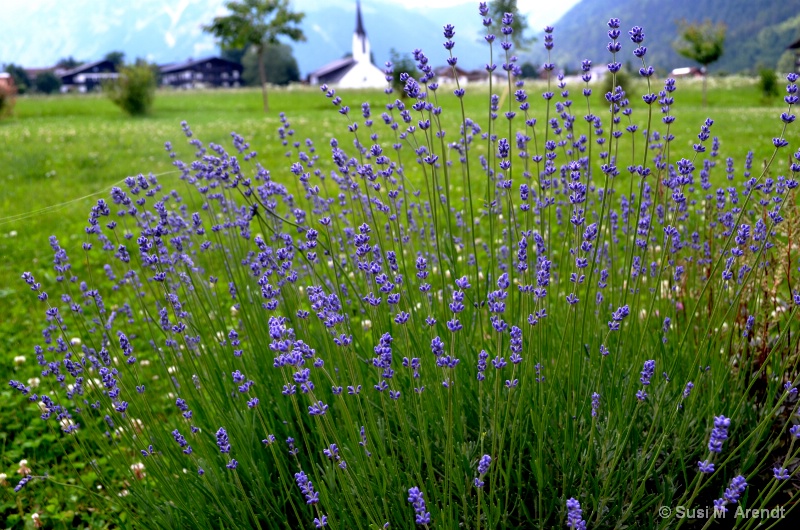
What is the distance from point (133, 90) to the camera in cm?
2411

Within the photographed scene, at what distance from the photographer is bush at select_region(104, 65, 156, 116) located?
78.8 feet

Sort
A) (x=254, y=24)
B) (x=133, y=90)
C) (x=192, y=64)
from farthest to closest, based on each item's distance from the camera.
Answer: (x=192, y=64), (x=254, y=24), (x=133, y=90)

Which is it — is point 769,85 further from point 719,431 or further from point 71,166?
point 719,431

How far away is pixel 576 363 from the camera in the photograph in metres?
2.32

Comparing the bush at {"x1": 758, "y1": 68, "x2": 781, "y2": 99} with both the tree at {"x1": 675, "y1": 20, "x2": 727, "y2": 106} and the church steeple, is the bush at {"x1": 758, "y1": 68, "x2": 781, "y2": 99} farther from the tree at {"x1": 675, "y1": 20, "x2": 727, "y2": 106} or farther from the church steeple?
the church steeple

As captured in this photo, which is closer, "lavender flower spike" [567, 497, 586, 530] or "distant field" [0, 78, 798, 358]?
"lavender flower spike" [567, 497, 586, 530]

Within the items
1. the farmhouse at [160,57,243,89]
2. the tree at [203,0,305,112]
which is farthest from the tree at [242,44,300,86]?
the tree at [203,0,305,112]

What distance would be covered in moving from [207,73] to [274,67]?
23.6 meters

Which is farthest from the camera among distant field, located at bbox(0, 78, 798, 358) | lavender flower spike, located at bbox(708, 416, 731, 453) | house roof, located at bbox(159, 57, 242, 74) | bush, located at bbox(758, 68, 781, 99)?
house roof, located at bbox(159, 57, 242, 74)

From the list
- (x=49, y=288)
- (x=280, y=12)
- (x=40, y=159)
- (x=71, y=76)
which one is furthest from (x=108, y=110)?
(x=71, y=76)

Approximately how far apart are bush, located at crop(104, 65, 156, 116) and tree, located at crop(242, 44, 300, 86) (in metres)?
57.4

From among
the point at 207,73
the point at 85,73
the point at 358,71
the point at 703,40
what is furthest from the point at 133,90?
the point at 85,73

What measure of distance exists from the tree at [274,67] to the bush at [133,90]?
188 ft

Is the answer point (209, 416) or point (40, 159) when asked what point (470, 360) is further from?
point (40, 159)
